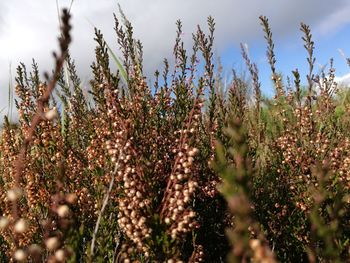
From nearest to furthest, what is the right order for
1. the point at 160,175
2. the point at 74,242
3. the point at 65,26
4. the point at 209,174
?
the point at 65,26, the point at 74,242, the point at 160,175, the point at 209,174

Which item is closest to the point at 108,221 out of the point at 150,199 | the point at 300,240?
the point at 150,199

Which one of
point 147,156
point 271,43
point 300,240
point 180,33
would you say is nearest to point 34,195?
point 147,156

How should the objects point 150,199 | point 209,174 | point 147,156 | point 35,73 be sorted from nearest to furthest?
point 150,199
point 147,156
point 209,174
point 35,73

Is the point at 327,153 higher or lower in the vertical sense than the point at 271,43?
lower

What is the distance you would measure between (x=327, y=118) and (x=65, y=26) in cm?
351

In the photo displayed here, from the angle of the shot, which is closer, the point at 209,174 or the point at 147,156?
the point at 147,156

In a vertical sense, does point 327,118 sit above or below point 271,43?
below

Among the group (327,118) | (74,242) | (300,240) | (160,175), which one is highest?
(327,118)

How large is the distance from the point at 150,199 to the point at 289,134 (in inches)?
84.5

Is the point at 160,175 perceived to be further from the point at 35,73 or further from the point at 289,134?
the point at 35,73

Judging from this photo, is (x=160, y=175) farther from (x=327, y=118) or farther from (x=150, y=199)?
(x=327, y=118)

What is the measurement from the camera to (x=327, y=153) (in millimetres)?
3559

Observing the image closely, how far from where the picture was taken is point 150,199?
90.0 inches

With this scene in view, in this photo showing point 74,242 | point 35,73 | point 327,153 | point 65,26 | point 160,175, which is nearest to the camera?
point 65,26
